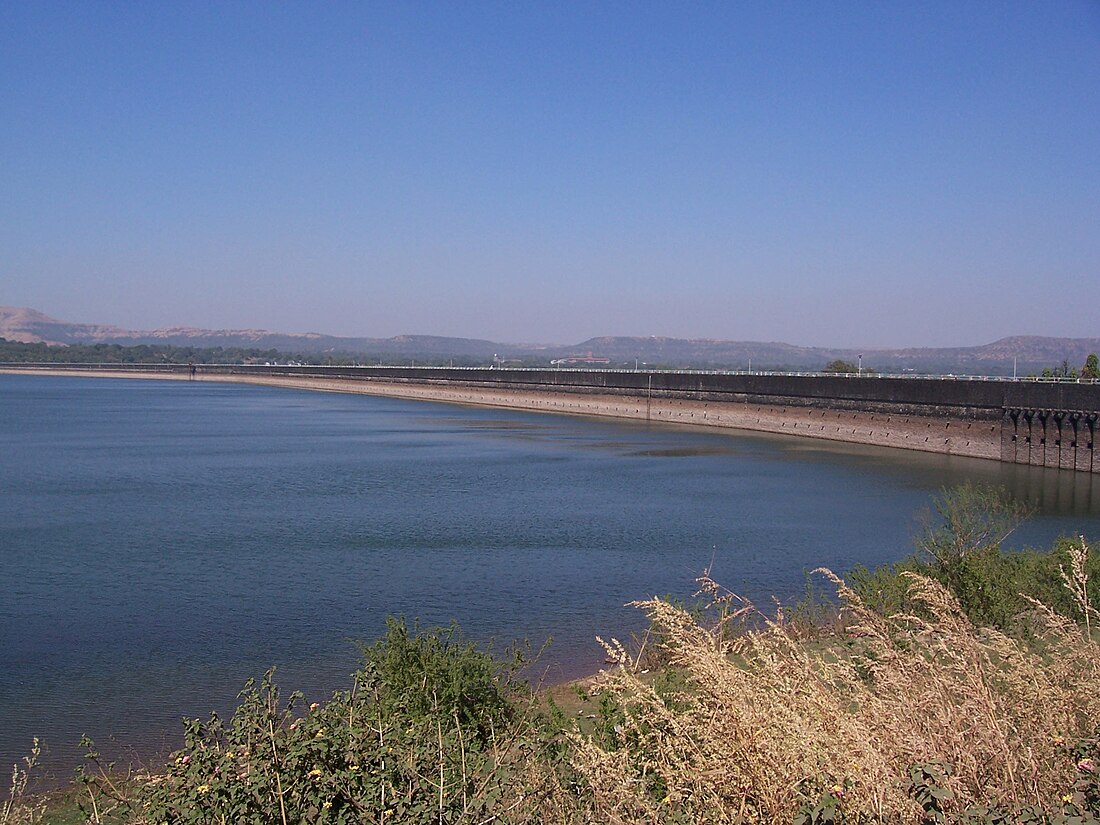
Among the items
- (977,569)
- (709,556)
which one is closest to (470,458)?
(709,556)

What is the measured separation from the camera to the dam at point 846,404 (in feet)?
118

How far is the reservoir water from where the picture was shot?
1174 centimetres

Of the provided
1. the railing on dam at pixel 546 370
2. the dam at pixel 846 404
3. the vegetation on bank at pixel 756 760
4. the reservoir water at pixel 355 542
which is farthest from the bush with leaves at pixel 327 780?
the railing on dam at pixel 546 370

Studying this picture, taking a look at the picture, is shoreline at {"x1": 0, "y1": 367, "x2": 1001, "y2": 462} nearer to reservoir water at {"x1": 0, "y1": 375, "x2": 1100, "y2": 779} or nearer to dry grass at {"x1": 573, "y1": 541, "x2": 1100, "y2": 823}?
reservoir water at {"x1": 0, "y1": 375, "x2": 1100, "y2": 779}

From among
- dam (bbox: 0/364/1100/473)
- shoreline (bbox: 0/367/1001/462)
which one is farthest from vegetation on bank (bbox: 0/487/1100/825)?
shoreline (bbox: 0/367/1001/462)

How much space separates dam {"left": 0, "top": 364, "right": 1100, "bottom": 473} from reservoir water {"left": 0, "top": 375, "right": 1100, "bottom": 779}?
1.61 metres

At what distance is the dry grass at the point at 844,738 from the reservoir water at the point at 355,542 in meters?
6.40

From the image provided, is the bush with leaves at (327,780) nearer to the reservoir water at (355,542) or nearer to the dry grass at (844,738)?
the dry grass at (844,738)

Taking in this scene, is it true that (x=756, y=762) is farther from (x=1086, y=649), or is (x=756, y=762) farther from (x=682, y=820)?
(x=1086, y=649)

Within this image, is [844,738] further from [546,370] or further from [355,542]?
[546,370]

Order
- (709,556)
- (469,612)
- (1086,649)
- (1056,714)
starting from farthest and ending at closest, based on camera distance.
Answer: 1. (709,556)
2. (469,612)
3. (1086,649)
4. (1056,714)

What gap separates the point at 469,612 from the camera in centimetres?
1437

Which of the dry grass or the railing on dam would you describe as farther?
the railing on dam

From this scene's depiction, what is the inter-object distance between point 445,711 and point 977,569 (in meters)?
7.15
